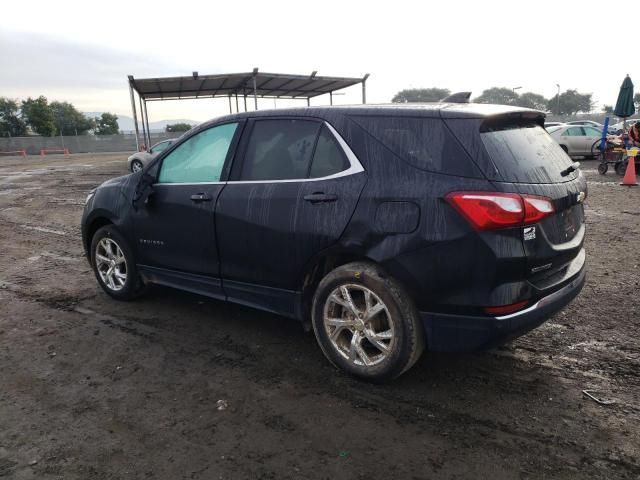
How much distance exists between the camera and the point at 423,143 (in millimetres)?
2984

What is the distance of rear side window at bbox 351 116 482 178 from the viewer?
2.84 meters

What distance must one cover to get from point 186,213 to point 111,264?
1.32 meters

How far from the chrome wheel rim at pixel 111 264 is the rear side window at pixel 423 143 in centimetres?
287

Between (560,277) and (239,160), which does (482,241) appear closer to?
(560,277)

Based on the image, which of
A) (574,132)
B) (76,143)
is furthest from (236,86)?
(76,143)

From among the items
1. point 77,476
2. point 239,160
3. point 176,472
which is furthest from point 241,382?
point 239,160

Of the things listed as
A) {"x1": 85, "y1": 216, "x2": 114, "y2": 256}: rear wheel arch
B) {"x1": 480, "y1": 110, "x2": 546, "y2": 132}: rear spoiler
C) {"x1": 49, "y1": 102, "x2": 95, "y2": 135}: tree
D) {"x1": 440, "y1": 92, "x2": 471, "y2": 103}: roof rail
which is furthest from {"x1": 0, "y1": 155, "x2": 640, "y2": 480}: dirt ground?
{"x1": 49, "y1": 102, "x2": 95, "y2": 135}: tree

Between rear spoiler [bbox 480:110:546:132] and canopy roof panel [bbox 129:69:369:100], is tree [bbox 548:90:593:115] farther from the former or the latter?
rear spoiler [bbox 480:110:546:132]

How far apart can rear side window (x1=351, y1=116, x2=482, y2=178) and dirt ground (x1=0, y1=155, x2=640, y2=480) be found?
1.41 meters

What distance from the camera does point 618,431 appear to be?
8.77 feet

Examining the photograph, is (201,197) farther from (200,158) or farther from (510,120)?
(510,120)

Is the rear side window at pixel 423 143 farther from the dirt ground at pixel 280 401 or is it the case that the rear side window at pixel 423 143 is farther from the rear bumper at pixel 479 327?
the dirt ground at pixel 280 401

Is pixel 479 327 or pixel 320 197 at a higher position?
pixel 320 197

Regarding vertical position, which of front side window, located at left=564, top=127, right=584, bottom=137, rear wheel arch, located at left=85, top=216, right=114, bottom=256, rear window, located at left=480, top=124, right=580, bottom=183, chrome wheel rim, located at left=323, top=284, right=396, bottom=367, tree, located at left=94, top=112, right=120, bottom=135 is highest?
tree, located at left=94, top=112, right=120, bottom=135
